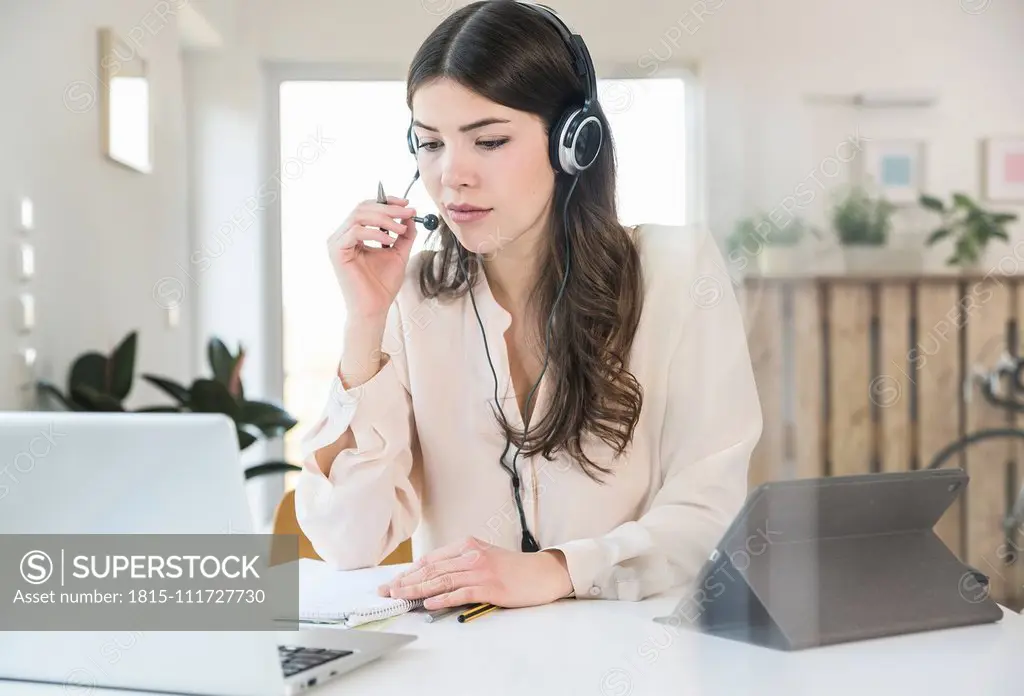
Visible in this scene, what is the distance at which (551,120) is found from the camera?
1088 mm

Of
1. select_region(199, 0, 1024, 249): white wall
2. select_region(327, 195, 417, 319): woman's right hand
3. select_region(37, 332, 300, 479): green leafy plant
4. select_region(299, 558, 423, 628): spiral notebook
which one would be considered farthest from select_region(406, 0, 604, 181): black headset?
select_region(37, 332, 300, 479): green leafy plant

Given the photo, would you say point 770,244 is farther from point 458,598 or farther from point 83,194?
point 83,194

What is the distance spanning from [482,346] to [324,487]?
10.2 inches

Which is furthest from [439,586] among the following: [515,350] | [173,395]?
[173,395]

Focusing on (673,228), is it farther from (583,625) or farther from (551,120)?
(583,625)

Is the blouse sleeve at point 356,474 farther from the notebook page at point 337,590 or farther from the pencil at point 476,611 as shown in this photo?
the pencil at point 476,611

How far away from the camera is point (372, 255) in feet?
3.75

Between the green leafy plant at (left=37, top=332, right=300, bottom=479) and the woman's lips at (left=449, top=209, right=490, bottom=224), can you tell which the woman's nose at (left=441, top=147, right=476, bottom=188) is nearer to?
the woman's lips at (left=449, top=209, right=490, bottom=224)

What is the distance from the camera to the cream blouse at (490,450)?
1.02 metres

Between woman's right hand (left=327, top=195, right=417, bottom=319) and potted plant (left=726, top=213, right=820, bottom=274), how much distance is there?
496mm

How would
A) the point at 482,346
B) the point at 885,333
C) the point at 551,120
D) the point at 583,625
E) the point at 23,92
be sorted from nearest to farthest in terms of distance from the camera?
the point at 885,333, the point at 583,625, the point at 551,120, the point at 482,346, the point at 23,92

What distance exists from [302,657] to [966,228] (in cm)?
53

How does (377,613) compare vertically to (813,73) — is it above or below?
below

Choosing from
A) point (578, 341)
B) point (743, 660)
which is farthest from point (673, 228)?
point (743, 660)
